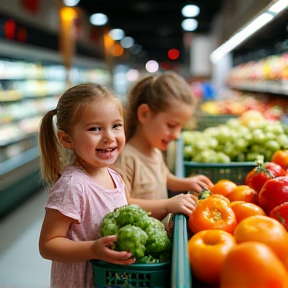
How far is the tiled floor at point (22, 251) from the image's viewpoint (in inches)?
149

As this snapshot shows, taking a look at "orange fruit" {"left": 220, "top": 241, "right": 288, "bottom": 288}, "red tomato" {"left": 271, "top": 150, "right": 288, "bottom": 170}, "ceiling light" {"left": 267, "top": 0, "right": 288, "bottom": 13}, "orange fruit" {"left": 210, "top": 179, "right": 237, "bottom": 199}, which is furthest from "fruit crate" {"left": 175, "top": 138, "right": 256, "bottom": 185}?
"orange fruit" {"left": 220, "top": 241, "right": 288, "bottom": 288}

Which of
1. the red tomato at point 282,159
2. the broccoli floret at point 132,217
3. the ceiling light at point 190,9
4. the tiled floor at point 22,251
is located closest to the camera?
the broccoli floret at point 132,217

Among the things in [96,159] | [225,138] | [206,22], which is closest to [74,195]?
[96,159]

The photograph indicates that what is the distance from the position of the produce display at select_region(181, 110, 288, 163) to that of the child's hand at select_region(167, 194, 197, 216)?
4.83 ft

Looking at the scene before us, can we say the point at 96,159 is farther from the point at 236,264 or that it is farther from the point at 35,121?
the point at 35,121

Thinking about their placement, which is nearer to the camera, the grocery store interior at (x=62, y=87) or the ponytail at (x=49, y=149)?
the ponytail at (x=49, y=149)

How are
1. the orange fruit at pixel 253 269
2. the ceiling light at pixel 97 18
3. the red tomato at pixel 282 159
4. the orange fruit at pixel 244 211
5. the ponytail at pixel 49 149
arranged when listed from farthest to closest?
the ceiling light at pixel 97 18, the red tomato at pixel 282 159, the ponytail at pixel 49 149, the orange fruit at pixel 244 211, the orange fruit at pixel 253 269

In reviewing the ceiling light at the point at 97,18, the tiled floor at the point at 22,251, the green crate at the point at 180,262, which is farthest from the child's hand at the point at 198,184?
the ceiling light at the point at 97,18

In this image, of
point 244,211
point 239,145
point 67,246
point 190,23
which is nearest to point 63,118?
point 67,246

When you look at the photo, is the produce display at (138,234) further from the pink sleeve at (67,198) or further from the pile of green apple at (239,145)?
the pile of green apple at (239,145)

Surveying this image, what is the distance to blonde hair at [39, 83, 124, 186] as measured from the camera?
1572mm

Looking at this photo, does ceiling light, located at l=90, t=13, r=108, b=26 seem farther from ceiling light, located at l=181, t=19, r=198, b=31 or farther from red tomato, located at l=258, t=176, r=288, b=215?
red tomato, located at l=258, t=176, r=288, b=215

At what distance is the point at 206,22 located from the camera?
2014 centimetres

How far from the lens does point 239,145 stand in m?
3.42
